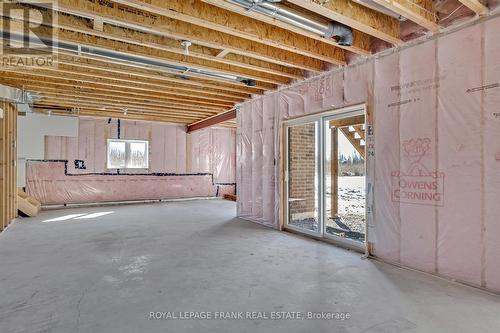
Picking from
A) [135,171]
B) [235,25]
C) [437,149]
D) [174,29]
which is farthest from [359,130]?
[135,171]

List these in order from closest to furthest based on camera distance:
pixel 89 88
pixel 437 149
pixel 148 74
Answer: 1. pixel 437 149
2. pixel 148 74
3. pixel 89 88

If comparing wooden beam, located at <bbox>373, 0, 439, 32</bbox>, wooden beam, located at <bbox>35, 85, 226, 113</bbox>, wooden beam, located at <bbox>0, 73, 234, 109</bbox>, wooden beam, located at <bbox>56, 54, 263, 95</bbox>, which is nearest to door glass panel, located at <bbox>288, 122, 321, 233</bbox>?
wooden beam, located at <bbox>56, 54, 263, 95</bbox>

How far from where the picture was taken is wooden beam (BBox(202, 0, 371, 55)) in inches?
109

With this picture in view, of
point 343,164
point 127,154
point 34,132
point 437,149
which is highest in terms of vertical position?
point 34,132

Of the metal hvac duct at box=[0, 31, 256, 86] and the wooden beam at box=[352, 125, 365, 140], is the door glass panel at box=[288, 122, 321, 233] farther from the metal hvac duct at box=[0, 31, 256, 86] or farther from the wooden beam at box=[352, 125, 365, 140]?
the metal hvac duct at box=[0, 31, 256, 86]

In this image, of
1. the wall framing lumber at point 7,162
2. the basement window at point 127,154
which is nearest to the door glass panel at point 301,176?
the wall framing lumber at point 7,162

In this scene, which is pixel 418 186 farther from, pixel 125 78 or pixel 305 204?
pixel 125 78

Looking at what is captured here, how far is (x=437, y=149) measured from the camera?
319cm

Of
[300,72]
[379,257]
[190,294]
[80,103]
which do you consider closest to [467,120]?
[379,257]

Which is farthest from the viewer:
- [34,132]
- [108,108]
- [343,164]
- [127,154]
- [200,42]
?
[127,154]

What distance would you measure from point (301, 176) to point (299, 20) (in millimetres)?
3233

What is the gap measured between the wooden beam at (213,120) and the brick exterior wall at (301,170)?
213 cm

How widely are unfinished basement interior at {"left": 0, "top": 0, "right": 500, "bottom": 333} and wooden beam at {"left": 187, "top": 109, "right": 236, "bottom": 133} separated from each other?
43.1 inches

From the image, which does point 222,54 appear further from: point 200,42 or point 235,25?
point 235,25
